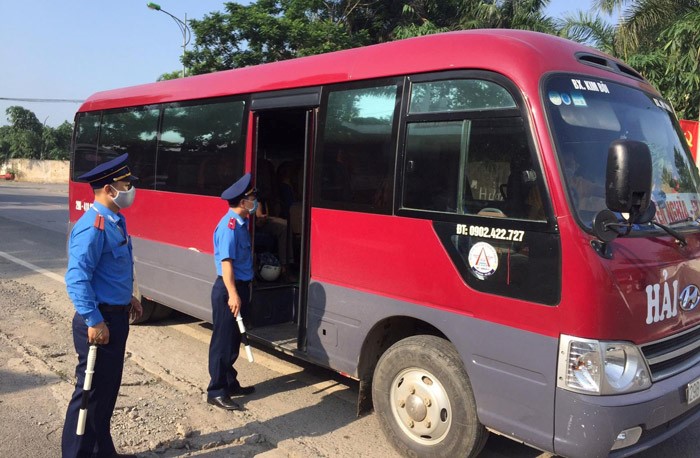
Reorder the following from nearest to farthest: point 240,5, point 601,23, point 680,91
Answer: point 680,91, point 601,23, point 240,5

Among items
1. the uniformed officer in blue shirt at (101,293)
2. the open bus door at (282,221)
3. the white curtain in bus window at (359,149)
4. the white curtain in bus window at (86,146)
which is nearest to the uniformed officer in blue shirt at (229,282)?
the open bus door at (282,221)

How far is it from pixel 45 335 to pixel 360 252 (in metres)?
4.26

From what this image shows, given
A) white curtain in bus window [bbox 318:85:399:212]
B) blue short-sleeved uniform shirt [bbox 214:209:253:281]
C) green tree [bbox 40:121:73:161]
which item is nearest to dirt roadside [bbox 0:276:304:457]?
blue short-sleeved uniform shirt [bbox 214:209:253:281]

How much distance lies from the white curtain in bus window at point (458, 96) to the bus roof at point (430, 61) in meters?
0.09

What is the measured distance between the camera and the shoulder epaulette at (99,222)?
3.12 metres

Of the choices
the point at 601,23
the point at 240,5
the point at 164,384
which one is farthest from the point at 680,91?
the point at 240,5

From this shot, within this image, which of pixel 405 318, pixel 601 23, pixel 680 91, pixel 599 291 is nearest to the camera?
pixel 599 291

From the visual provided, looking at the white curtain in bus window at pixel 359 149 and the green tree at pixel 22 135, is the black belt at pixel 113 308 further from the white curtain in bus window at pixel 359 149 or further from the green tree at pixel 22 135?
the green tree at pixel 22 135

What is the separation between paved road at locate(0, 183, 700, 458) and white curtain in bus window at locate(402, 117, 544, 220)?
5.70ft

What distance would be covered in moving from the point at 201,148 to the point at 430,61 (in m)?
2.87

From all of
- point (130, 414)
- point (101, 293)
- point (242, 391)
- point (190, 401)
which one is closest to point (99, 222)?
point (101, 293)

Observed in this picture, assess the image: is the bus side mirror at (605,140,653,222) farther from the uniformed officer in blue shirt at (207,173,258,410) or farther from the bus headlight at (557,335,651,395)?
the uniformed officer in blue shirt at (207,173,258,410)

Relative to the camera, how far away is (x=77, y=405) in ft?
10.6

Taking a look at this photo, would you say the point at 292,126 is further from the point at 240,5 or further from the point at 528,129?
the point at 240,5
